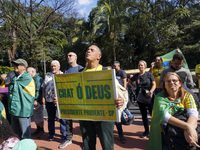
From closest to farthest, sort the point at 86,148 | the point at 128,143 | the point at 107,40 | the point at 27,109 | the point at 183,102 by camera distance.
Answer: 1. the point at 183,102
2. the point at 86,148
3. the point at 27,109
4. the point at 128,143
5. the point at 107,40

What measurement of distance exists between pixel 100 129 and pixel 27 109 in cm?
155

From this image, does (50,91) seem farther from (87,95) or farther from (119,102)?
(119,102)

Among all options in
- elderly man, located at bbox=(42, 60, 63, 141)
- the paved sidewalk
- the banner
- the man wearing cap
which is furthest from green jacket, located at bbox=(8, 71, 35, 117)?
the paved sidewalk

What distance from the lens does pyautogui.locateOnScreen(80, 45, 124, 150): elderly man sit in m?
2.57

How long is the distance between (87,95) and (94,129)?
1.73 feet

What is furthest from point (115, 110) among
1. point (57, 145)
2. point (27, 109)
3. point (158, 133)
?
point (57, 145)

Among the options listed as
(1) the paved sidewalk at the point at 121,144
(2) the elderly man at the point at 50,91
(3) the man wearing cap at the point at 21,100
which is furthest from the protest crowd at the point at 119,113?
(2) the elderly man at the point at 50,91

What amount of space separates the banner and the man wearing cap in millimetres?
901

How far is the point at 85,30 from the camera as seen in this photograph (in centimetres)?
2372

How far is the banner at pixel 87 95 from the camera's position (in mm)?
2457

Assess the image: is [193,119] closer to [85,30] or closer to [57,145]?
[57,145]

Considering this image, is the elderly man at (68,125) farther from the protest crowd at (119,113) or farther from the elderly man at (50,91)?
the elderly man at (50,91)

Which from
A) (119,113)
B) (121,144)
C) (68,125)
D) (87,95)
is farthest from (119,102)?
(68,125)

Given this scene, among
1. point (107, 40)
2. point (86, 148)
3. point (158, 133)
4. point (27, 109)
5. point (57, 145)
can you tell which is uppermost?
point (107, 40)
